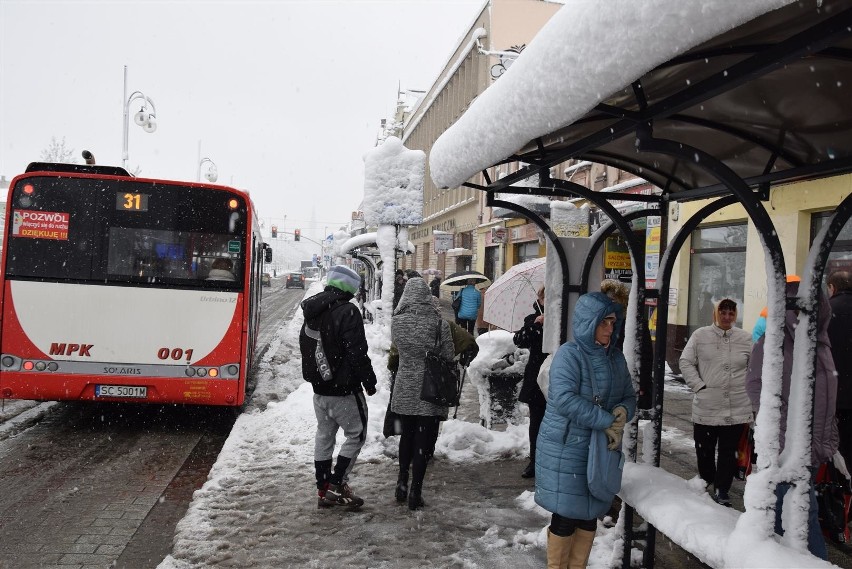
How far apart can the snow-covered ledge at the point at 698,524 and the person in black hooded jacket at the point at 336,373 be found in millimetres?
2092

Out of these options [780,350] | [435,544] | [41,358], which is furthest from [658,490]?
[41,358]

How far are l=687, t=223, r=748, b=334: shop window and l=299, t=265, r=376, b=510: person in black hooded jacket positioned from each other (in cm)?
861

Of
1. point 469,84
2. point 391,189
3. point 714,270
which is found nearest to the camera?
point 391,189

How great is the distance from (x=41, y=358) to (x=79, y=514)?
302 cm

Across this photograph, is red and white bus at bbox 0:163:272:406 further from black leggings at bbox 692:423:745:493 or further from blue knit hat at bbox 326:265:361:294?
black leggings at bbox 692:423:745:493

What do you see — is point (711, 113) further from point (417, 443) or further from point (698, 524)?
point (417, 443)

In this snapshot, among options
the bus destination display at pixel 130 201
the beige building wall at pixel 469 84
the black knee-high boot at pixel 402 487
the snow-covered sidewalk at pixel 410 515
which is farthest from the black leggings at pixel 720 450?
the beige building wall at pixel 469 84

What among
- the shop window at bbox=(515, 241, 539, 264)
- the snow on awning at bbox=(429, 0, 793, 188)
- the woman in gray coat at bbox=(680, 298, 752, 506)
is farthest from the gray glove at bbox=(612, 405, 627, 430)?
the shop window at bbox=(515, 241, 539, 264)

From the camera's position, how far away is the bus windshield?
7.91 metres

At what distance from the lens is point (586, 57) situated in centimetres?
Result: 242

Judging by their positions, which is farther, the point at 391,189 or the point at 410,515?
the point at 391,189

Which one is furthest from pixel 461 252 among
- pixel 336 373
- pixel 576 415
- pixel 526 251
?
pixel 576 415

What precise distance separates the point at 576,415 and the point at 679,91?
159cm

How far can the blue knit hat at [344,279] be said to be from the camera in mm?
5547
